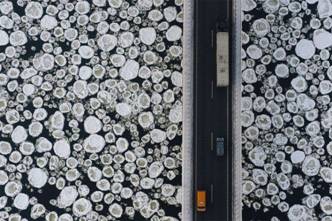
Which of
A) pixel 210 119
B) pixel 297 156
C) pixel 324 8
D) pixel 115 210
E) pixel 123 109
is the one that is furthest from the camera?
pixel 324 8

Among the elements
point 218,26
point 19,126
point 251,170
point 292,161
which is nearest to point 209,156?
point 251,170

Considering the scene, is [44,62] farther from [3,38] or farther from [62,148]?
[62,148]

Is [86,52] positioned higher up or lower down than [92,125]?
higher up

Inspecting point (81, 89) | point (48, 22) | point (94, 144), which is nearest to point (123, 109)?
point (94, 144)

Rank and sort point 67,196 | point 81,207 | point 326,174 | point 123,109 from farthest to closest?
point 123,109, point 67,196, point 81,207, point 326,174

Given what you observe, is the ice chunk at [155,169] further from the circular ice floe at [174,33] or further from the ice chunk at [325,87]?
the ice chunk at [325,87]

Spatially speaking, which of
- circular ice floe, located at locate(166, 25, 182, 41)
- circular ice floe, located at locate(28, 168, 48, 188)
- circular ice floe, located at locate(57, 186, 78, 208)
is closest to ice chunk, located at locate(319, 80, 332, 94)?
circular ice floe, located at locate(166, 25, 182, 41)
